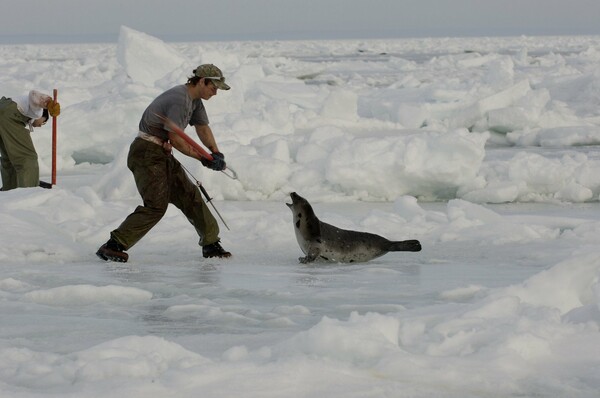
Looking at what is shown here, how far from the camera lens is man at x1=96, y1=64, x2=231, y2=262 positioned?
561 centimetres

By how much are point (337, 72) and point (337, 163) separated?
80.5 feet

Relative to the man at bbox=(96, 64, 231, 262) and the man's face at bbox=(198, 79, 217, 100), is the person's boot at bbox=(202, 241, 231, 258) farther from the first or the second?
the man's face at bbox=(198, 79, 217, 100)

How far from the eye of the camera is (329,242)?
5836 mm

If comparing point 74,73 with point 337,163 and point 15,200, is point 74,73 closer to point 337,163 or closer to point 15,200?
point 337,163

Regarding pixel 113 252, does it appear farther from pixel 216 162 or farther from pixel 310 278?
pixel 310 278

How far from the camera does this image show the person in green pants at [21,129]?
26.0ft

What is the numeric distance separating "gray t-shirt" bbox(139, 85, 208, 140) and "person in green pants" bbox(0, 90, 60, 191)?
2.33 meters

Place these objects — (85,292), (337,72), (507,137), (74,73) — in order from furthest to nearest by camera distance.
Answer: (337,72) → (74,73) → (507,137) → (85,292)

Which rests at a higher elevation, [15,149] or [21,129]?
[21,129]

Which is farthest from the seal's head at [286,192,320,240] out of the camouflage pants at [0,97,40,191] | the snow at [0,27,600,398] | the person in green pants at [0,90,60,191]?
the camouflage pants at [0,97,40,191]

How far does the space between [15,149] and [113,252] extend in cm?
259

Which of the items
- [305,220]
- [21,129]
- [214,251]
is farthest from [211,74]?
[21,129]

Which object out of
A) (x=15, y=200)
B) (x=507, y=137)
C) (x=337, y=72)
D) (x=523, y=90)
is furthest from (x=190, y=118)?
(x=337, y=72)

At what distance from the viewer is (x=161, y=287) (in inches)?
199
